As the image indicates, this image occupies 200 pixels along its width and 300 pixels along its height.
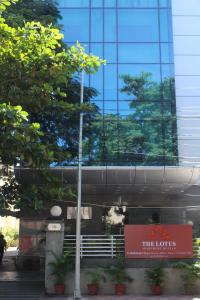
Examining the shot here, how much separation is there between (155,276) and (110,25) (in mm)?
14209

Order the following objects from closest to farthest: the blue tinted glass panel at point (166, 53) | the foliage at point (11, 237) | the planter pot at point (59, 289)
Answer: the planter pot at point (59, 289) → the blue tinted glass panel at point (166, 53) → the foliage at point (11, 237)

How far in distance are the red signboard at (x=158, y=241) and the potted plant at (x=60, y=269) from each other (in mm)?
2376

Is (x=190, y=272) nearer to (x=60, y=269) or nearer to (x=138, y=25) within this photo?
(x=60, y=269)

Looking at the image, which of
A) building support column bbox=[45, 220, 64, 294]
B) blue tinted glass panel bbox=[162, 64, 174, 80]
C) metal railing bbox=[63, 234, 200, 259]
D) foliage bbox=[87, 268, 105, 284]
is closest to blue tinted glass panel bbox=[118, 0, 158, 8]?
blue tinted glass panel bbox=[162, 64, 174, 80]

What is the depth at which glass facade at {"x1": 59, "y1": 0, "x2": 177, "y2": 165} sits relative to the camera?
2248 cm

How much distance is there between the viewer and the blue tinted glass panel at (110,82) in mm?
23578

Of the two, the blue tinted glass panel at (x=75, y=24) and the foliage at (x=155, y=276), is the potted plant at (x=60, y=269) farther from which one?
the blue tinted glass panel at (x=75, y=24)

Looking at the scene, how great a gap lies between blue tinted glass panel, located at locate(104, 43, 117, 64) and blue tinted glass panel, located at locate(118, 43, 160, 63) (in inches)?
10.7

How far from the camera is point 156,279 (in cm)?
1681

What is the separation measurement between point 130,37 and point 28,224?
11718mm

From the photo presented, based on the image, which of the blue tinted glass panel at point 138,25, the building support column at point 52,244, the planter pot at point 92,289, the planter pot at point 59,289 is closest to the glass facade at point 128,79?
the blue tinted glass panel at point 138,25

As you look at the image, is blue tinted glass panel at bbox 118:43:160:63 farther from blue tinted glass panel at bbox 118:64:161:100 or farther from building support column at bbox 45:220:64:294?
building support column at bbox 45:220:64:294

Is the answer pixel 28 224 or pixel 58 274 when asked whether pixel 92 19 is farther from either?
pixel 58 274

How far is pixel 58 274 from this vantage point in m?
16.7
